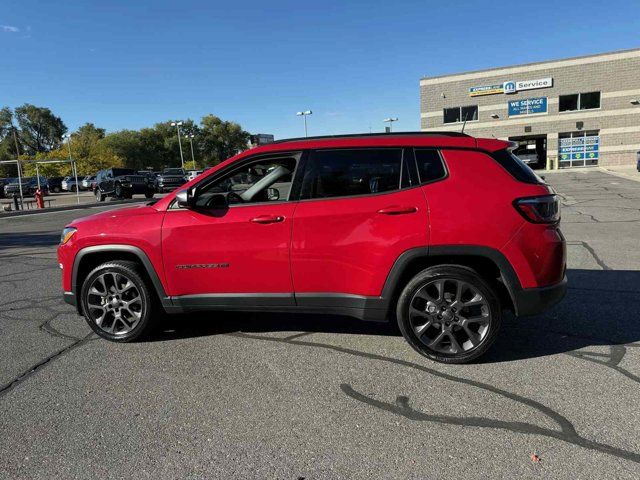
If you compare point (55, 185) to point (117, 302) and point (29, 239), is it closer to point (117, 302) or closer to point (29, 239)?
point (29, 239)

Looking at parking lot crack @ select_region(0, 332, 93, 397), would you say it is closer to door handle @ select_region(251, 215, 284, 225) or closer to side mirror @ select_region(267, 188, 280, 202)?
door handle @ select_region(251, 215, 284, 225)

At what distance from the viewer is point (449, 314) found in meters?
3.76

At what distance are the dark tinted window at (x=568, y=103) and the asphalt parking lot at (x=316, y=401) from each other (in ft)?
129

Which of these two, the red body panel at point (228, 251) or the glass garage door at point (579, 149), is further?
the glass garage door at point (579, 149)

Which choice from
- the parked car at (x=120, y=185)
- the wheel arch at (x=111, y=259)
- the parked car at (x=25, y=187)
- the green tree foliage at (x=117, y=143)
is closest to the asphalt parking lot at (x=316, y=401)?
the wheel arch at (x=111, y=259)

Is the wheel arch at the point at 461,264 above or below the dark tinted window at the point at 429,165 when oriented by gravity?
below

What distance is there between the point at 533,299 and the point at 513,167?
1.04 metres

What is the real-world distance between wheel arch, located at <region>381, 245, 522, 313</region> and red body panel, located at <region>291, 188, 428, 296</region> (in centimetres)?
7

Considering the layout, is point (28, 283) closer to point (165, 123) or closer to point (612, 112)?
point (612, 112)

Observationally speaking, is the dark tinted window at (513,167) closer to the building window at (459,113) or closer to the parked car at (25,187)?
the building window at (459,113)

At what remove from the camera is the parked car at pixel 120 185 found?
2967cm

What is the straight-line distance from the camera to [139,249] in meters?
4.23

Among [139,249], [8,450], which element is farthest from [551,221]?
[8,450]

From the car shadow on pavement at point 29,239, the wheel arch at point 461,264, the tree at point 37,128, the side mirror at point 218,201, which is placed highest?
the tree at point 37,128
